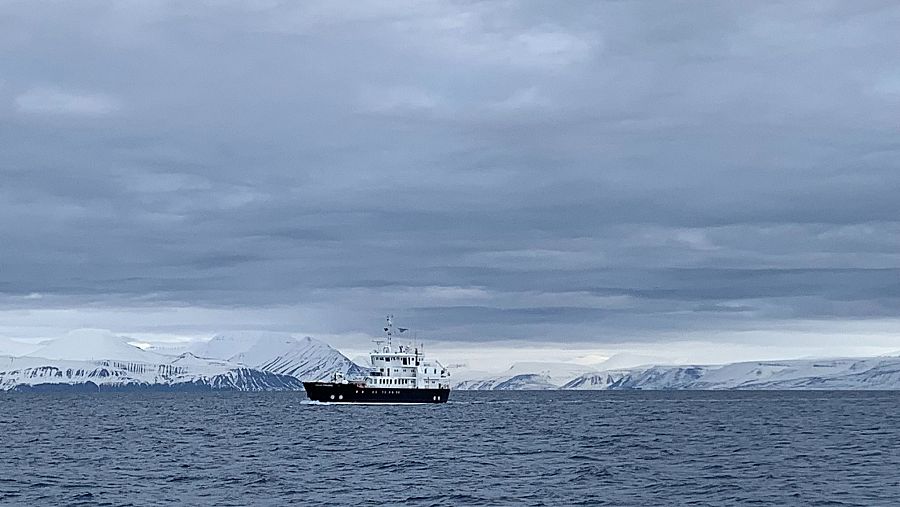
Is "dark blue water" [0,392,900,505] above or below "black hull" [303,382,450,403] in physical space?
below

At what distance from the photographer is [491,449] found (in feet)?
308

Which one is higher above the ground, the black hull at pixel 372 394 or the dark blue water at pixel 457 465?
the black hull at pixel 372 394

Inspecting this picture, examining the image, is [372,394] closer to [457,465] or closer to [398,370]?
[398,370]

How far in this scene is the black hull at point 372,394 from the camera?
185 metres

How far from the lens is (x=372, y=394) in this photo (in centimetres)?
18500

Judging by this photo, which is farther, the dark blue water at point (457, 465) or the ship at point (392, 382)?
the ship at point (392, 382)

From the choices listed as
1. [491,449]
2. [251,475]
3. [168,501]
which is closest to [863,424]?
[491,449]

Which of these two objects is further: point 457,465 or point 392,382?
point 392,382

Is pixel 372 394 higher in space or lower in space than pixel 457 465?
higher

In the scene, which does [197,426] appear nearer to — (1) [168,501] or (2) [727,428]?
(2) [727,428]

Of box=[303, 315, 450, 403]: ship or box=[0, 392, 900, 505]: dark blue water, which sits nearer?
box=[0, 392, 900, 505]: dark blue water

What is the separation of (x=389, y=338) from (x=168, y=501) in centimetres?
13145

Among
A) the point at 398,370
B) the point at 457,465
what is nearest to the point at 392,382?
the point at 398,370

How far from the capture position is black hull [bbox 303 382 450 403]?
606ft
